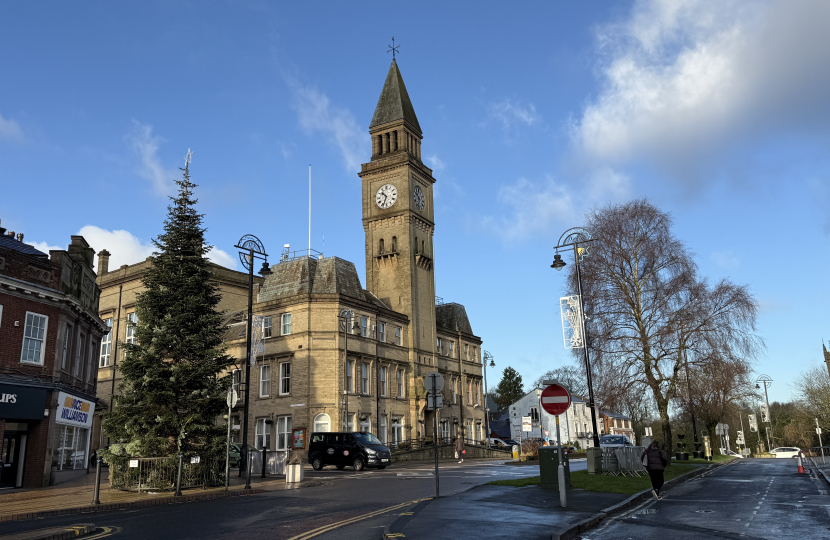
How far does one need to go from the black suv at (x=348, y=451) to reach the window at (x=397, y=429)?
18.0 m

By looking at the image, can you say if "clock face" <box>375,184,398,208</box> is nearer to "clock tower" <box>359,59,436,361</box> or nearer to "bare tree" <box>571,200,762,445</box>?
"clock tower" <box>359,59,436,361</box>

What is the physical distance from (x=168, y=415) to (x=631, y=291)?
20.3m

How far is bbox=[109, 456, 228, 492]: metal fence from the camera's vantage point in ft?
65.0

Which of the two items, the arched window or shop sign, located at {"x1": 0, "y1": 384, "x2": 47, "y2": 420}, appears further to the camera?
the arched window

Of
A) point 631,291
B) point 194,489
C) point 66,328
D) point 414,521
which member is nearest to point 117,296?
point 66,328

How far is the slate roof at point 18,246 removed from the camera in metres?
24.8

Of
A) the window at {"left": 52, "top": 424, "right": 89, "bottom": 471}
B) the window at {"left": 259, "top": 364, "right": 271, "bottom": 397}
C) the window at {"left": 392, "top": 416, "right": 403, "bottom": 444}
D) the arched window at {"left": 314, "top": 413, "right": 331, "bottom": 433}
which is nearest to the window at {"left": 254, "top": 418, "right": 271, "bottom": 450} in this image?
the window at {"left": 259, "top": 364, "right": 271, "bottom": 397}

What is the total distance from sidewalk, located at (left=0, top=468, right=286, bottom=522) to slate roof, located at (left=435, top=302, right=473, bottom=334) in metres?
44.0

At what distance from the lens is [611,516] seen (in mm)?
13586

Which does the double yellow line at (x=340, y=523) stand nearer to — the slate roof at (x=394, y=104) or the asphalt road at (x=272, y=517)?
the asphalt road at (x=272, y=517)

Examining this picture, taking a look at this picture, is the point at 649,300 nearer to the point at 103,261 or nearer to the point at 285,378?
the point at 285,378

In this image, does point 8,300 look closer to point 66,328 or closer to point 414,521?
point 66,328

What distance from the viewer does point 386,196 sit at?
190 feet

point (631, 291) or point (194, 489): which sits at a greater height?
point (631, 291)
